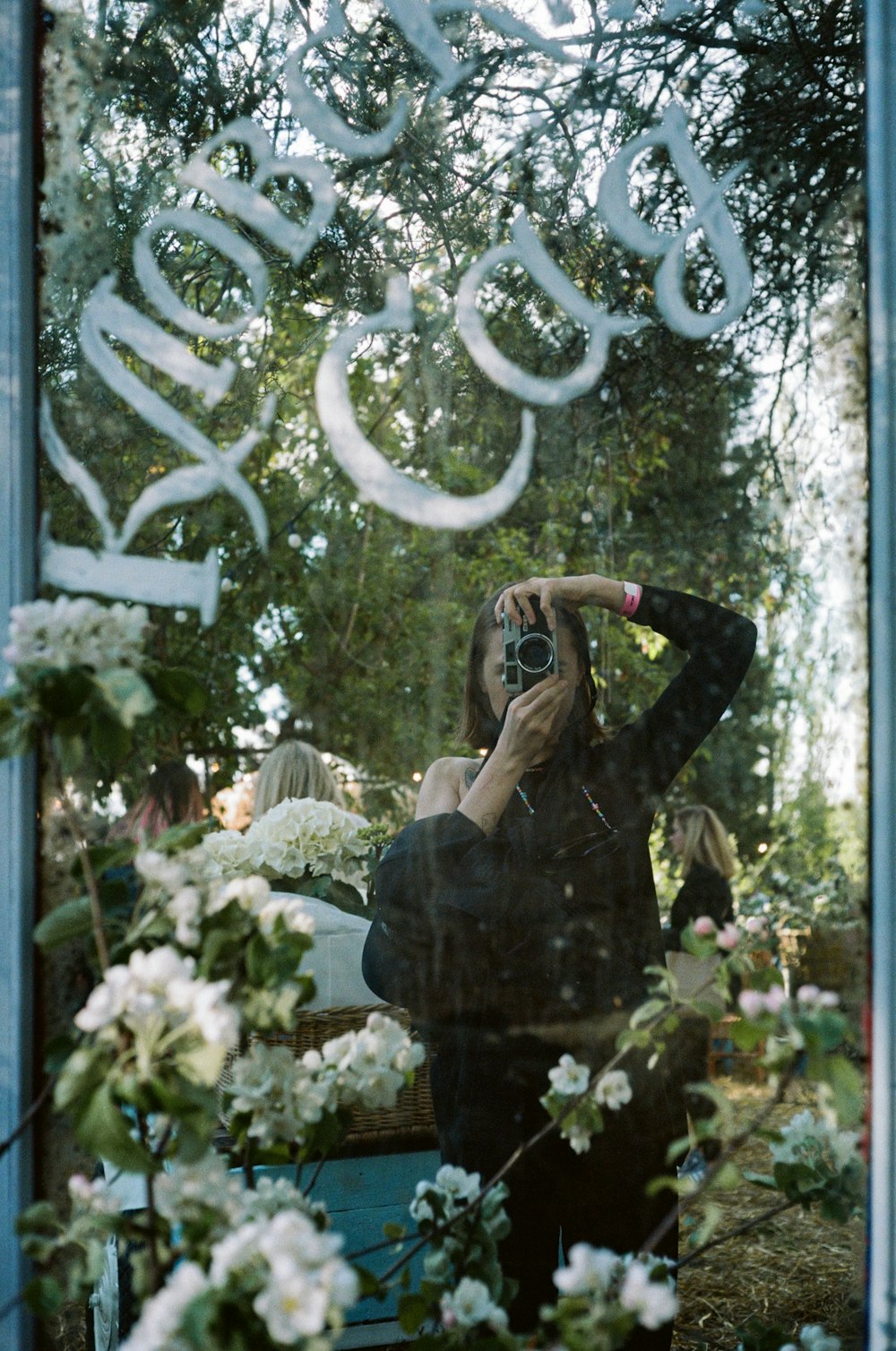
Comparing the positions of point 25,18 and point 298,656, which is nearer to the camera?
point 25,18

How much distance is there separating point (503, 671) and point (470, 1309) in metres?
0.74

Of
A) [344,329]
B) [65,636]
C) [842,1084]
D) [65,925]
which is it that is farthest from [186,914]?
[344,329]

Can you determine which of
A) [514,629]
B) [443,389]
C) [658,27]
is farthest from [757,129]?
[514,629]

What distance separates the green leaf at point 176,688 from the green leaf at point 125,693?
0.27ft

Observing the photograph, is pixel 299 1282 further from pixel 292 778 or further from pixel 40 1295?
pixel 292 778

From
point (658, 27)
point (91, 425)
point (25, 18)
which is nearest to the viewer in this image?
point (25, 18)

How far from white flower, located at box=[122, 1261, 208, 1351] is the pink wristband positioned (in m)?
0.94

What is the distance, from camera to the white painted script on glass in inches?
53.7

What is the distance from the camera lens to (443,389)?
151 centimetres

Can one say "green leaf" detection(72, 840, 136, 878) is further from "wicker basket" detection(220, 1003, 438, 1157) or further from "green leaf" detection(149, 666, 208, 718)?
"wicker basket" detection(220, 1003, 438, 1157)

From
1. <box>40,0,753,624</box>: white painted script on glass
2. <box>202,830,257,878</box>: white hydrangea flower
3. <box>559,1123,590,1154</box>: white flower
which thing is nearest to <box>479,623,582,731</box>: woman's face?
<box>40,0,753,624</box>: white painted script on glass

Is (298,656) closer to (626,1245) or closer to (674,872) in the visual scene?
(674,872)

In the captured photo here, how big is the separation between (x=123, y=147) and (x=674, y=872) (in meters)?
1.15

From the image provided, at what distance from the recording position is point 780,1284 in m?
1.40
